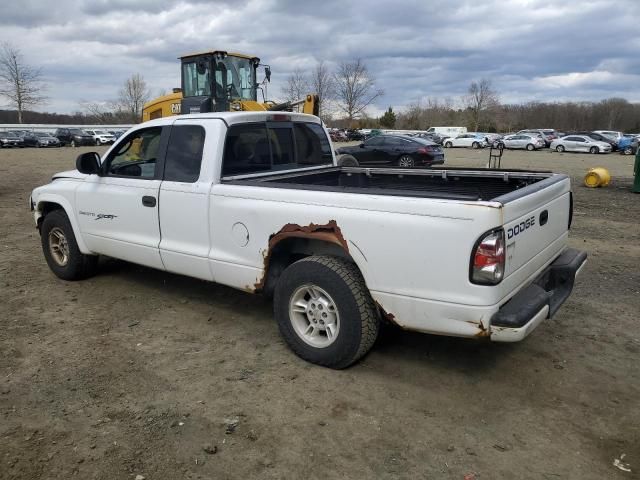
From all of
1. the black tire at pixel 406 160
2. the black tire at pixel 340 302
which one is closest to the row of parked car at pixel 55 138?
the black tire at pixel 406 160

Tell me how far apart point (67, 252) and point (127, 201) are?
1.44m

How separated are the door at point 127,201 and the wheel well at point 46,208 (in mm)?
650

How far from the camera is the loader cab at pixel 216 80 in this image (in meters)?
14.1

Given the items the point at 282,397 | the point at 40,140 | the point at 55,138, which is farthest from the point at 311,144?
the point at 55,138

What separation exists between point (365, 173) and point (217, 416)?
310cm

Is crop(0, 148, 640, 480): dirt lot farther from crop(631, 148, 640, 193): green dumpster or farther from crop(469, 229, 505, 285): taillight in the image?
crop(631, 148, 640, 193): green dumpster

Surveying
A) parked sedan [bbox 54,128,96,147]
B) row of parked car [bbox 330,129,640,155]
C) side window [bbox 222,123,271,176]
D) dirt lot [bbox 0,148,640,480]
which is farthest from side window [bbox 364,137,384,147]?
parked sedan [bbox 54,128,96,147]

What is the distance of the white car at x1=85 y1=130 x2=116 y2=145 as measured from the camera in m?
49.5

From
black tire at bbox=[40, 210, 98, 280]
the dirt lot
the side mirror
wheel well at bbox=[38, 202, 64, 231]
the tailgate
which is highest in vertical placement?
the side mirror

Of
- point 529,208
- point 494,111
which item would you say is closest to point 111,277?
point 529,208

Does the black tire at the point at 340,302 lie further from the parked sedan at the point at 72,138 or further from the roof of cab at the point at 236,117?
the parked sedan at the point at 72,138

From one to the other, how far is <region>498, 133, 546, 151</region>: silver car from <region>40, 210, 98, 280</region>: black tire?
39372 millimetres

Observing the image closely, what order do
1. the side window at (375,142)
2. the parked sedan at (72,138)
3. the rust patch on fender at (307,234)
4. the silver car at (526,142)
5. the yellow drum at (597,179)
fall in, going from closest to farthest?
1. the rust patch on fender at (307,234)
2. the yellow drum at (597,179)
3. the side window at (375,142)
4. the silver car at (526,142)
5. the parked sedan at (72,138)

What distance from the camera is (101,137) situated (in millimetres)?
49625
